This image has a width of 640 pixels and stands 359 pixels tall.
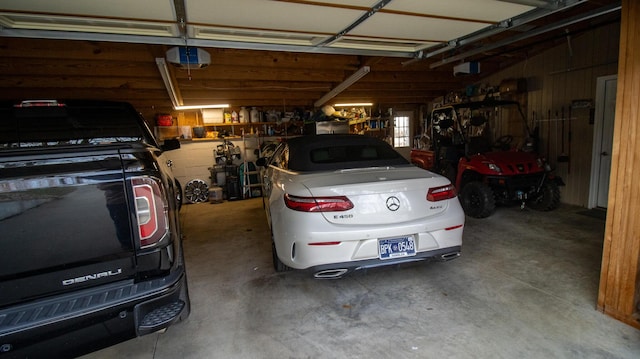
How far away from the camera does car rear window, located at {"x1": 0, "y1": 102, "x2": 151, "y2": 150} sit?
284 centimetres

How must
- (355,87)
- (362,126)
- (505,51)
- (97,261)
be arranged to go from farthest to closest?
(362,126), (355,87), (505,51), (97,261)

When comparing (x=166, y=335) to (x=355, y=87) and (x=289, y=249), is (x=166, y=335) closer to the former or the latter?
(x=289, y=249)

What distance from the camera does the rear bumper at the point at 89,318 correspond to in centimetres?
132

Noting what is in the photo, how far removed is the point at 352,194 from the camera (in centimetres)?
241

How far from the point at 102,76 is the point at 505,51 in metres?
6.91

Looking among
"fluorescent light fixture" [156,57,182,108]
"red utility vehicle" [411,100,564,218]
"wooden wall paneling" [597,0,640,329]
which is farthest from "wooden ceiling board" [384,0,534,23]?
"fluorescent light fixture" [156,57,182,108]

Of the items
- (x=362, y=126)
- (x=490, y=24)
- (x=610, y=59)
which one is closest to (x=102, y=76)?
(x=490, y=24)

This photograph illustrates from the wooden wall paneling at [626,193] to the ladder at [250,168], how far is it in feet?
20.9

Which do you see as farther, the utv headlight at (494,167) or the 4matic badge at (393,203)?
the utv headlight at (494,167)

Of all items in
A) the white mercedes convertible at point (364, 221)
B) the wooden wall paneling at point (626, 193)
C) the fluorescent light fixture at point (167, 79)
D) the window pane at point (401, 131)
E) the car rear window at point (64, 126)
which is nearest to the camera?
the wooden wall paneling at point (626, 193)

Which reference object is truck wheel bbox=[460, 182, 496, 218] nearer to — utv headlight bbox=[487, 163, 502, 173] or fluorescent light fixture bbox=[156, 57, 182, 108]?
utv headlight bbox=[487, 163, 502, 173]

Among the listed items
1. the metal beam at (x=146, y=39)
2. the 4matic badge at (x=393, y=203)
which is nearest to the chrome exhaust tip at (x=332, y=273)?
the 4matic badge at (x=393, y=203)

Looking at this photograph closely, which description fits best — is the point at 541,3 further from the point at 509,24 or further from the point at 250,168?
the point at 250,168

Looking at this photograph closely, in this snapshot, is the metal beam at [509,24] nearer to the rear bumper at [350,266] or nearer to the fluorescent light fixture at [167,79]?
the rear bumper at [350,266]
